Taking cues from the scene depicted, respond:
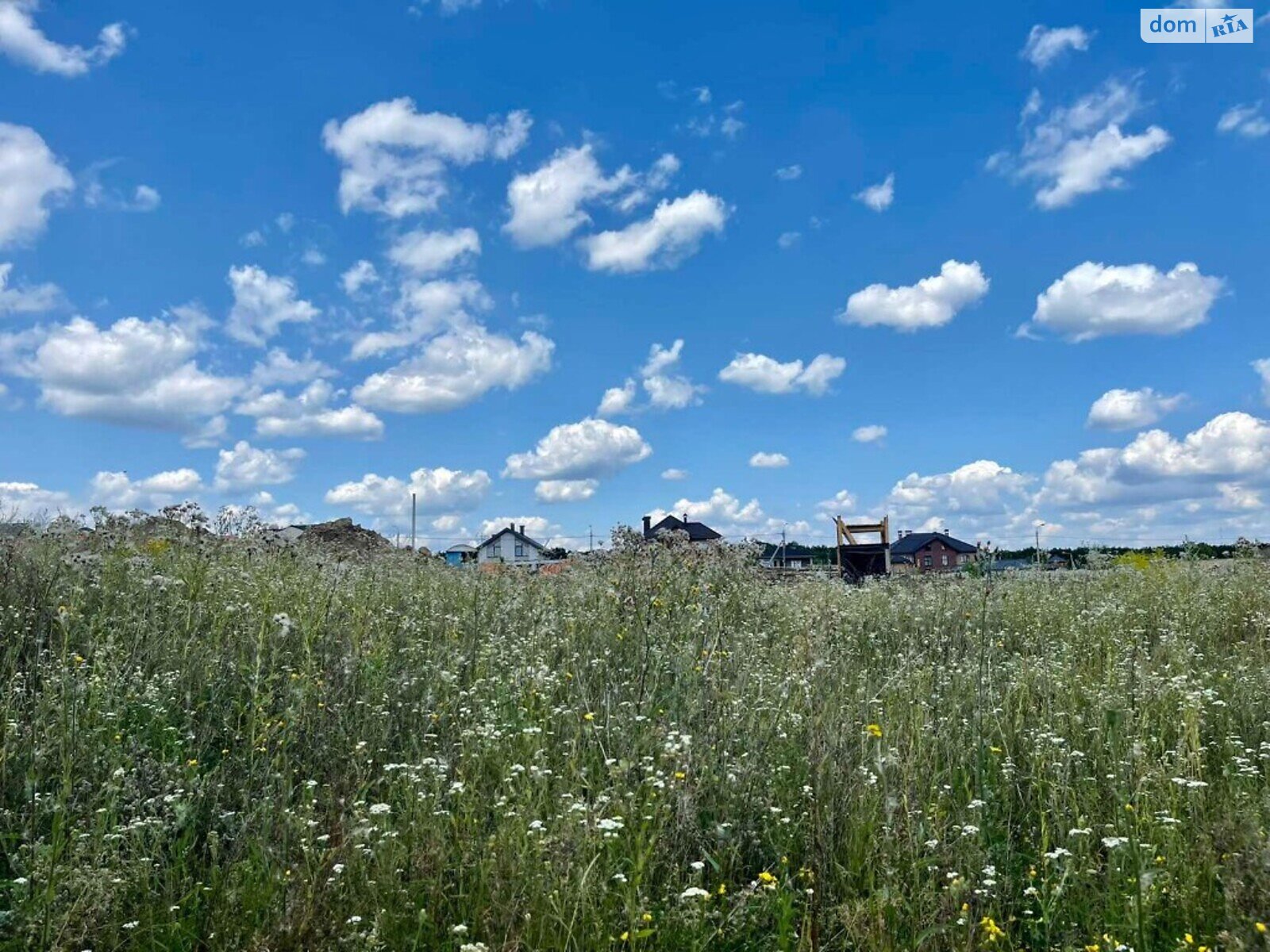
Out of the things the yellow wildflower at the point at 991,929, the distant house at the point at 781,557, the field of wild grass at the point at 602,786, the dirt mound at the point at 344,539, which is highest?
the dirt mound at the point at 344,539

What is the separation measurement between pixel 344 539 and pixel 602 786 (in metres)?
15.0

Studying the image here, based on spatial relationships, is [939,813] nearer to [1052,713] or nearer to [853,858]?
[853,858]

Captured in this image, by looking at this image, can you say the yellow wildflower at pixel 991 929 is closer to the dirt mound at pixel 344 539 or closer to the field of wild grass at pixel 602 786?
the field of wild grass at pixel 602 786

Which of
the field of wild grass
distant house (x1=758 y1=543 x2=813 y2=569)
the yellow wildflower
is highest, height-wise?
distant house (x1=758 y1=543 x2=813 y2=569)

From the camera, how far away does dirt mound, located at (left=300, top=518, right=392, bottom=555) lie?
11008 millimetres

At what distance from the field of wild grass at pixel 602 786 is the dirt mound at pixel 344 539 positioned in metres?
4.74

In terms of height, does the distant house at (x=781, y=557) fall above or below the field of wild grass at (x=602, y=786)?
above

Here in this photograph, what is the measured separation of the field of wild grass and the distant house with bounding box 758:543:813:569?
13.3 feet

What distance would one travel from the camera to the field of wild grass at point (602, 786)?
290 cm

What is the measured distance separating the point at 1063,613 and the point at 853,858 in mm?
6133

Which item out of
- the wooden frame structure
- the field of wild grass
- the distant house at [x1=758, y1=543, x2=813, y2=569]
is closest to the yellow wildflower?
the field of wild grass

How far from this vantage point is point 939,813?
3.52 m

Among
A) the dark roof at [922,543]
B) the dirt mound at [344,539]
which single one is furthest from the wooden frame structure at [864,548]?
the dark roof at [922,543]

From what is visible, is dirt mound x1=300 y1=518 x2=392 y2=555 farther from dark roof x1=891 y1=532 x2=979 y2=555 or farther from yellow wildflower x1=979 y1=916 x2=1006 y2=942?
dark roof x1=891 y1=532 x2=979 y2=555
